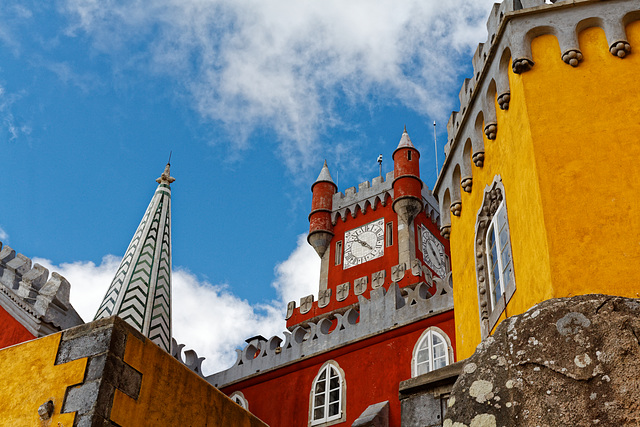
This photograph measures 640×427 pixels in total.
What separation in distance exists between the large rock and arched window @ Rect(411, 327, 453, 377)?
41.0 ft

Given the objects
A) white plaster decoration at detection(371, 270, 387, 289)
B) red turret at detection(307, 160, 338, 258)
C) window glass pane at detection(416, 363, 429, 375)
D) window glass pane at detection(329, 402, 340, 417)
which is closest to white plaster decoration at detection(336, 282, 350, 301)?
white plaster decoration at detection(371, 270, 387, 289)

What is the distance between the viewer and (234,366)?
19.4 meters

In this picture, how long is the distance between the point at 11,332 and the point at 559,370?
11.9m

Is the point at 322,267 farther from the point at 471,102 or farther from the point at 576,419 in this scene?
the point at 576,419

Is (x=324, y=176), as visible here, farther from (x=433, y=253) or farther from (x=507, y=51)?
(x=507, y=51)

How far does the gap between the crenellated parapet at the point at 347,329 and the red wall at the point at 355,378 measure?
18 cm

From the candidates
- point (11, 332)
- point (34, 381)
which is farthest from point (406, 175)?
point (34, 381)

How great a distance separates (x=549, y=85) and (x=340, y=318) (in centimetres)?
1085

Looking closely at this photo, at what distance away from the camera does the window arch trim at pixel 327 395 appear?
16.5 m

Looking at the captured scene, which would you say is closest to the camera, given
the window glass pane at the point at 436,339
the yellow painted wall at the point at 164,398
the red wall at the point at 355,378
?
the yellow painted wall at the point at 164,398

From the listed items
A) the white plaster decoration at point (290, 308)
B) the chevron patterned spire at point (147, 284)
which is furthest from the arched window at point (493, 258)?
the white plaster decoration at point (290, 308)

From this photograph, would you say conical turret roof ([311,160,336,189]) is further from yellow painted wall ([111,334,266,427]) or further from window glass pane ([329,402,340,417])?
yellow painted wall ([111,334,266,427])

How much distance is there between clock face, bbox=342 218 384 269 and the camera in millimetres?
28906

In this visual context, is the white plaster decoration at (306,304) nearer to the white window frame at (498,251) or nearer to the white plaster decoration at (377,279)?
the white plaster decoration at (377,279)
